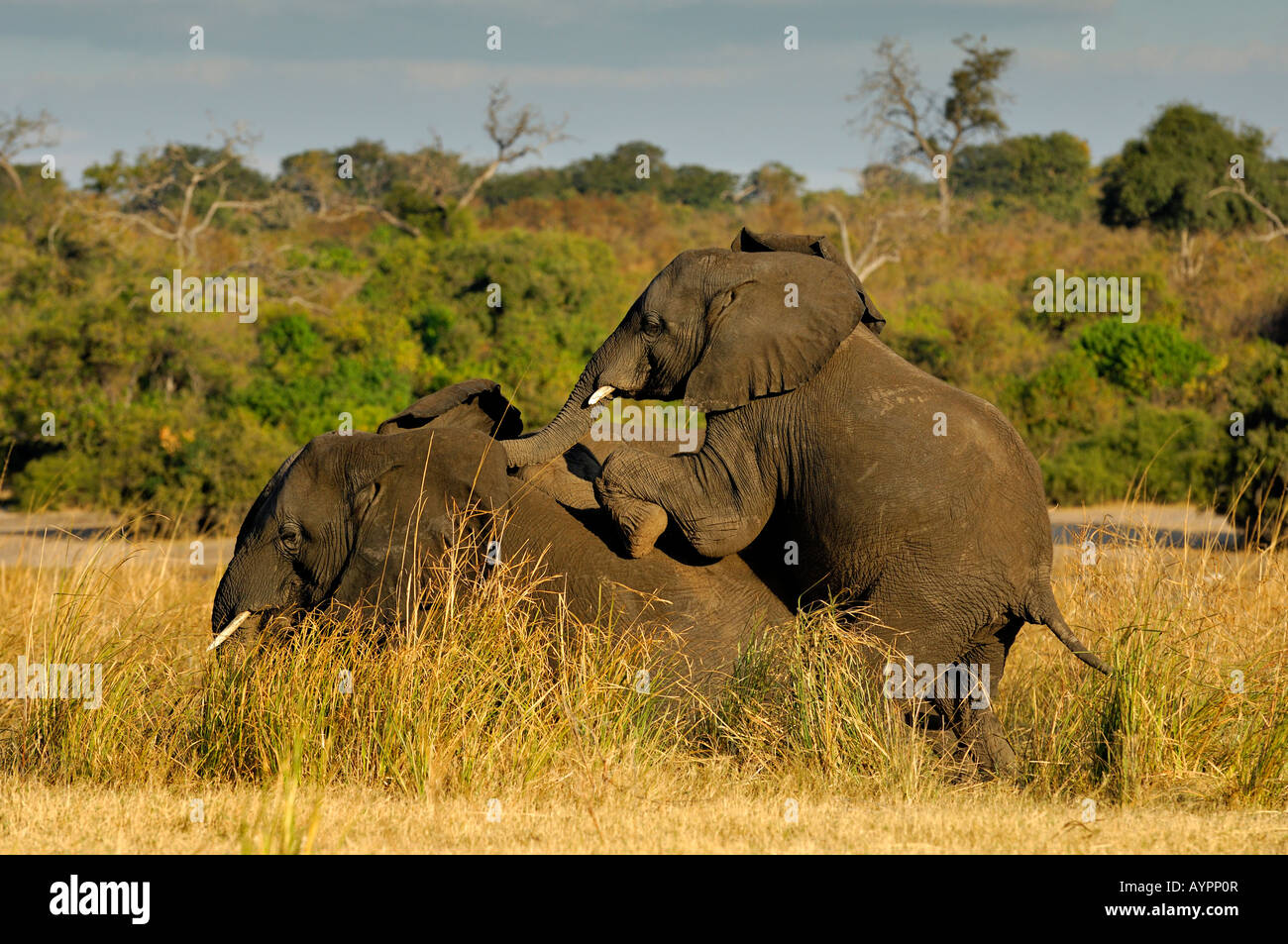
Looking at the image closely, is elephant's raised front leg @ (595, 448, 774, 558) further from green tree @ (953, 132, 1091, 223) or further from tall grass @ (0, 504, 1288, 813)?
green tree @ (953, 132, 1091, 223)

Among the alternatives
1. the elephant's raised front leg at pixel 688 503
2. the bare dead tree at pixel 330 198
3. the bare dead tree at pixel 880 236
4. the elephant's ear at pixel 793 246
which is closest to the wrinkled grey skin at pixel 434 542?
the elephant's raised front leg at pixel 688 503

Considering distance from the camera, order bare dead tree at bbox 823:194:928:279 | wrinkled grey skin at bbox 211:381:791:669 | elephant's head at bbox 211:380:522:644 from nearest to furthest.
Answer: wrinkled grey skin at bbox 211:381:791:669
elephant's head at bbox 211:380:522:644
bare dead tree at bbox 823:194:928:279

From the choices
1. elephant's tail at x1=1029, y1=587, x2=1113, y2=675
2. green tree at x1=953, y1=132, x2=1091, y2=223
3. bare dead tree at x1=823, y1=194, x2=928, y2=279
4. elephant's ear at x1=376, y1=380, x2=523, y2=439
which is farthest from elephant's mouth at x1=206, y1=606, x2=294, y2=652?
green tree at x1=953, y1=132, x2=1091, y2=223

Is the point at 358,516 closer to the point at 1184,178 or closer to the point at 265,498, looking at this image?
the point at 265,498

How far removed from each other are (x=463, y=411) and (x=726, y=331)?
1591 millimetres

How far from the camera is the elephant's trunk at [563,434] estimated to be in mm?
7871

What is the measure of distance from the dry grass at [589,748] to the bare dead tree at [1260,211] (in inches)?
1430

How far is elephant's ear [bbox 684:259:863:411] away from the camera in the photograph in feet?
23.7

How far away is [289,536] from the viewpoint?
7.79 m

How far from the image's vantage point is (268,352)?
1057 inches

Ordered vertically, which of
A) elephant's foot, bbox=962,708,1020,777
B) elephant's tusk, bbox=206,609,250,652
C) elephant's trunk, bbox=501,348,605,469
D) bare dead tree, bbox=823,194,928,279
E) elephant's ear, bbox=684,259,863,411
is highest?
bare dead tree, bbox=823,194,928,279

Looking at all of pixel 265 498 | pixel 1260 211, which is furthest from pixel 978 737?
pixel 1260 211

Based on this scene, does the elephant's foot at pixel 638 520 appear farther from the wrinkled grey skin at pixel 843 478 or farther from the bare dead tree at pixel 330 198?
the bare dead tree at pixel 330 198

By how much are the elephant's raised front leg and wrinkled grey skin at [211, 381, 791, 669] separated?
260 millimetres
